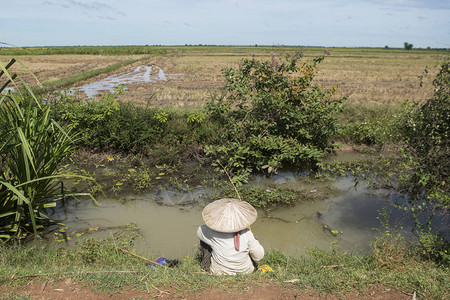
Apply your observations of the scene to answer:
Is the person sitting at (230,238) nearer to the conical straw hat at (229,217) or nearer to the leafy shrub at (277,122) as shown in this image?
the conical straw hat at (229,217)

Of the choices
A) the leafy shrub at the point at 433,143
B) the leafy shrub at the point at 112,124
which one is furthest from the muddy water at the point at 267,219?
the leafy shrub at the point at 112,124

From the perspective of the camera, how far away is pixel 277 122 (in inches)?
276

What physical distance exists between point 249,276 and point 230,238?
1.30 ft

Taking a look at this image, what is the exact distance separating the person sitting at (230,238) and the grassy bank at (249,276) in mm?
156

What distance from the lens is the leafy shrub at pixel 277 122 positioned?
6.36 meters

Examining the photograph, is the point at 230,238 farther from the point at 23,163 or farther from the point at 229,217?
the point at 23,163

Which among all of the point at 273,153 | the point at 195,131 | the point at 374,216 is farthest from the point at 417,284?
the point at 195,131

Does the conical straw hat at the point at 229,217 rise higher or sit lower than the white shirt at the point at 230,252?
higher

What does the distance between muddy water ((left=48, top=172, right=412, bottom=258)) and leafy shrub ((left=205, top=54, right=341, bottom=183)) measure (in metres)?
0.92

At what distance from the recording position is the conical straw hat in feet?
9.33

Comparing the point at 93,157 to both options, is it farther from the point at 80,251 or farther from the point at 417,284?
the point at 417,284

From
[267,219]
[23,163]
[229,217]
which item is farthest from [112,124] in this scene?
[229,217]

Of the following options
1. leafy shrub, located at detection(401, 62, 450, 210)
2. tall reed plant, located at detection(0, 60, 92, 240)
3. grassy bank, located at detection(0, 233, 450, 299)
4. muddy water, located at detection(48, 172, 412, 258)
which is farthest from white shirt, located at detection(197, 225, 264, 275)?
leafy shrub, located at detection(401, 62, 450, 210)

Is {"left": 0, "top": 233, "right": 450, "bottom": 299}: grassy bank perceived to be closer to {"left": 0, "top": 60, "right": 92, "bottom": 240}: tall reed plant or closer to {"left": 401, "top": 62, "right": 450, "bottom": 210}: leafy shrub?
{"left": 0, "top": 60, "right": 92, "bottom": 240}: tall reed plant
